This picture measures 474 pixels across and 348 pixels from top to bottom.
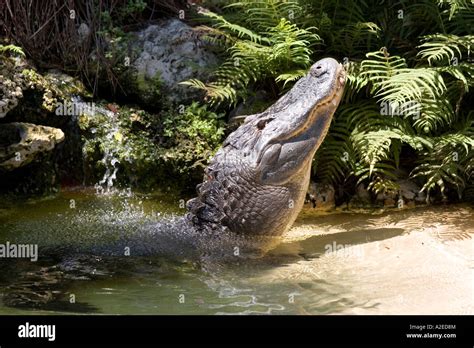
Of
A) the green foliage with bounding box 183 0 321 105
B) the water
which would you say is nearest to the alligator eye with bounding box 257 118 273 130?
the water

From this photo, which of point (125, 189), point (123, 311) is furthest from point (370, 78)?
point (123, 311)

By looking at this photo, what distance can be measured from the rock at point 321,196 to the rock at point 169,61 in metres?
1.77

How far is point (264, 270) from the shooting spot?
517 centimetres

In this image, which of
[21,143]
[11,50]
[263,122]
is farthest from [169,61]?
[263,122]

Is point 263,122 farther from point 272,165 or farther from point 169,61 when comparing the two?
point 169,61

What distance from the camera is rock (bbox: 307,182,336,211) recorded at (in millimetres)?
6965

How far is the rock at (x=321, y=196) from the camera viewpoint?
22.9ft

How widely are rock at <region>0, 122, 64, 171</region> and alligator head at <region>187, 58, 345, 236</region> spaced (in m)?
1.72

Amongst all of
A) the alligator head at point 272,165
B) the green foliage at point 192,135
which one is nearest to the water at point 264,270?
the alligator head at point 272,165

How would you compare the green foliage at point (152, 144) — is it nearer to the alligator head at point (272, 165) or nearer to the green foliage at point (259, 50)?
the green foliage at point (259, 50)

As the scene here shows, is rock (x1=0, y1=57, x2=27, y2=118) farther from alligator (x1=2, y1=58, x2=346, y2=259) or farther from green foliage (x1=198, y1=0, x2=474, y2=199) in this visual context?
green foliage (x1=198, y1=0, x2=474, y2=199)

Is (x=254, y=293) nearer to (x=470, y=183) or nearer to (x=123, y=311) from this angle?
(x=123, y=311)

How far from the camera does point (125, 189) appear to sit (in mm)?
7188
